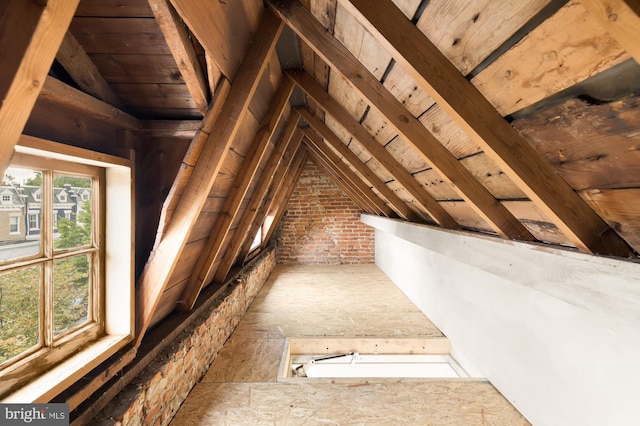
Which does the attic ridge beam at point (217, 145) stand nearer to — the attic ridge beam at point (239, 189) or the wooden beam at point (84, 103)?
the wooden beam at point (84, 103)

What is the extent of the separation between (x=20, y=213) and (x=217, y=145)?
0.79m

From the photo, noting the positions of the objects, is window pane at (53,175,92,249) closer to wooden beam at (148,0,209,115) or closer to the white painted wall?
wooden beam at (148,0,209,115)

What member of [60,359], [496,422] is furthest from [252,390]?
[496,422]

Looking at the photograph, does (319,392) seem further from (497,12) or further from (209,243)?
(497,12)

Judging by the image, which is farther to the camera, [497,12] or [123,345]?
[123,345]

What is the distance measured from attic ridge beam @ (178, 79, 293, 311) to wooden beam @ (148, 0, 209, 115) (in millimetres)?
675

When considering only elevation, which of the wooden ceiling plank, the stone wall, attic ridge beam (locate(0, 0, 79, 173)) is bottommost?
the stone wall

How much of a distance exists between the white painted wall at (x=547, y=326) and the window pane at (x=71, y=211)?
2.06m

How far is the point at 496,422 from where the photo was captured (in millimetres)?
1871

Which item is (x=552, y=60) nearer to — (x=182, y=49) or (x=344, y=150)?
(x=182, y=49)

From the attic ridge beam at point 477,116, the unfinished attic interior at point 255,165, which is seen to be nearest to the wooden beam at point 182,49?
the unfinished attic interior at point 255,165

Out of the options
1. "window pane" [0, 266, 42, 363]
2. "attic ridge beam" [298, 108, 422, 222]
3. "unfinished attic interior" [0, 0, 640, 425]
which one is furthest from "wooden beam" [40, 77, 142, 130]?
"attic ridge beam" [298, 108, 422, 222]

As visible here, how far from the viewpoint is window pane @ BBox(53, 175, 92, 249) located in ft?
3.93

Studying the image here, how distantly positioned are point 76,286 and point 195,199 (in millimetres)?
656
